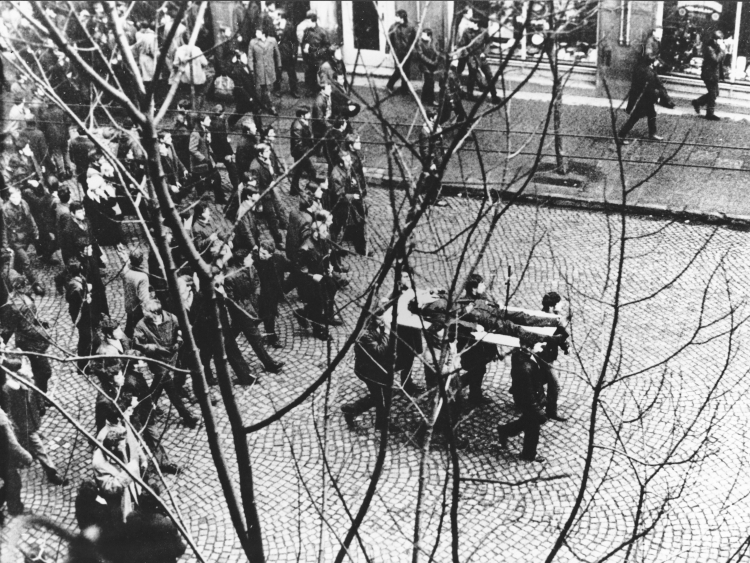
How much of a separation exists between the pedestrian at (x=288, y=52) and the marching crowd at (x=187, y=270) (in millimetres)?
1063

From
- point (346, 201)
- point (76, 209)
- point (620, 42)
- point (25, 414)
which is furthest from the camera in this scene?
point (620, 42)

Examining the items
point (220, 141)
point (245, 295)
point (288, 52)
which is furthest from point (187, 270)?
point (288, 52)

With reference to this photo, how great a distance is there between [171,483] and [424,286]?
455 centimetres

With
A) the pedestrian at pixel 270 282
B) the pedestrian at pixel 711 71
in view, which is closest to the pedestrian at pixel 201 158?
the pedestrian at pixel 270 282

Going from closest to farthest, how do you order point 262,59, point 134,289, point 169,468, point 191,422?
1. point 169,468
2. point 191,422
3. point 134,289
4. point 262,59

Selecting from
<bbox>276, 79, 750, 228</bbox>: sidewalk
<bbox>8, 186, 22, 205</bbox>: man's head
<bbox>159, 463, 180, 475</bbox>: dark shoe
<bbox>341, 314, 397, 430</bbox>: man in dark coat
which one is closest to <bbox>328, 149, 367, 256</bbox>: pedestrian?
<bbox>276, 79, 750, 228</bbox>: sidewalk

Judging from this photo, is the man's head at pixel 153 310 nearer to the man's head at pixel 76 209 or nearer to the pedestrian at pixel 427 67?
the man's head at pixel 76 209

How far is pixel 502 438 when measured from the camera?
11180 millimetres

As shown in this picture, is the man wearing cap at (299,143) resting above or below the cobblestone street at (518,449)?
above

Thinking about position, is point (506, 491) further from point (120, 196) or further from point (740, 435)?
point (120, 196)

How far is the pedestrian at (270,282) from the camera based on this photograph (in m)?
13.1

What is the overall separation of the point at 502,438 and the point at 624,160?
26.3ft

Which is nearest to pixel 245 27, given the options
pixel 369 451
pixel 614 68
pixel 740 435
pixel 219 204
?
pixel 219 204

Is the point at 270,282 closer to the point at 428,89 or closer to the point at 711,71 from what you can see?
the point at 428,89
